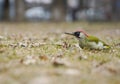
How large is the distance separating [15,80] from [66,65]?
79cm

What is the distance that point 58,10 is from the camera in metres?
26.4

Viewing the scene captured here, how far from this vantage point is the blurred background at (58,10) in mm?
26922

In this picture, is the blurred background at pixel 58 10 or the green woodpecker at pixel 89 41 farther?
the blurred background at pixel 58 10

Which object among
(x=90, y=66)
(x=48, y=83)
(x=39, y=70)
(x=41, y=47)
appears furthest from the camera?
(x=41, y=47)

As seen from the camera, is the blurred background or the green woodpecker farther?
the blurred background

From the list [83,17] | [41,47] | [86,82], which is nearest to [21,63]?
[86,82]

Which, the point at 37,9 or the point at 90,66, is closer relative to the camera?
the point at 90,66

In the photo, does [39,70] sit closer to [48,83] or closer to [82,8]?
[48,83]

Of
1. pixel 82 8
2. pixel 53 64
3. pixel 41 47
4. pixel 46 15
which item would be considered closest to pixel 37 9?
pixel 46 15

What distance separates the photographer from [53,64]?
4.78m

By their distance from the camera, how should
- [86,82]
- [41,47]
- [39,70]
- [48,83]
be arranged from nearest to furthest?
1. [48,83]
2. [86,82]
3. [39,70]
4. [41,47]

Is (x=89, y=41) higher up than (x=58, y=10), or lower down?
lower down

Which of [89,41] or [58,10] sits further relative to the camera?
[58,10]

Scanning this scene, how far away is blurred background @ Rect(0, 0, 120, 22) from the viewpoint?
26922mm
